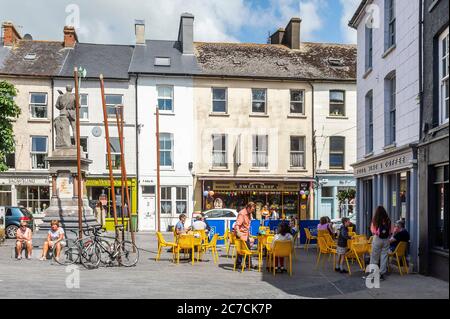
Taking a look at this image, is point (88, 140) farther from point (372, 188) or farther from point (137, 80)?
point (372, 188)

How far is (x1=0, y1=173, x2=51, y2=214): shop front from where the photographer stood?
1312 inches

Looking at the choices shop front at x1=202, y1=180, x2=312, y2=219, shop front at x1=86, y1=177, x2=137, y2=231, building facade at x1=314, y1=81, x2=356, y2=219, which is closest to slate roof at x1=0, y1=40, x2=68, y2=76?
shop front at x1=86, y1=177, x2=137, y2=231

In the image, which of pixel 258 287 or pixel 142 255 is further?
pixel 142 255

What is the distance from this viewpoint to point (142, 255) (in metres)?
18.0

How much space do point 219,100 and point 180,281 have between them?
950 inches

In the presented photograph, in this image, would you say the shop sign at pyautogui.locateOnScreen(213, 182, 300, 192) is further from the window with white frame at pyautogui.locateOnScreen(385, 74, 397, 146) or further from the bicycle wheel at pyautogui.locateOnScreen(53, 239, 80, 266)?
the bicycle wheel at pyautogui.locateOnScreen(53, 239, 80, 266)

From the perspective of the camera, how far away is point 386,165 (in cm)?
1633

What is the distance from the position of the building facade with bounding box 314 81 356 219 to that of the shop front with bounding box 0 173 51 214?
16.1 metres

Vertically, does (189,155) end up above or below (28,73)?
below

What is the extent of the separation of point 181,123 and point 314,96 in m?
8.31
